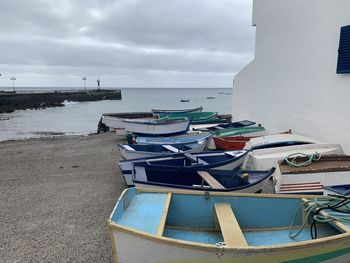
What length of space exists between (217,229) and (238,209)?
1.31 feet

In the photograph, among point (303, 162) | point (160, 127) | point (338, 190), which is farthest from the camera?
point (160, 127)

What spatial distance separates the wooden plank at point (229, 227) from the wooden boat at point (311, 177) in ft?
7.00

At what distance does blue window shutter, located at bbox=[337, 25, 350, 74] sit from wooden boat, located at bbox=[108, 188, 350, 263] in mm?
3994

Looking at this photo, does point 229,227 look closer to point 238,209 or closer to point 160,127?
point 238,209

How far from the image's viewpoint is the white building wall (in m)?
7.19

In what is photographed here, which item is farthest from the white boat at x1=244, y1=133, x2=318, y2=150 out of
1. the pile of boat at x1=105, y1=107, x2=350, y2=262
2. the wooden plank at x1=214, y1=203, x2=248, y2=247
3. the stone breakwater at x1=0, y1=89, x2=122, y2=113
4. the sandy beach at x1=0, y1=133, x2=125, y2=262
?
the stone breakwater at x1=0, y1=89, x2=122, y2=113

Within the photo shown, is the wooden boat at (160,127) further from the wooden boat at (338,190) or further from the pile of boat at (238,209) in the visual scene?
the wooden boat at (338,190)

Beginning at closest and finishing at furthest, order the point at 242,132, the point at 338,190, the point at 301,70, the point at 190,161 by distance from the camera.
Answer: the point at 338,190 → the point at 190,161 → the point at 301,70 → the point at 242,132

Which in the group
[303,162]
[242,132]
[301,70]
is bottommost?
[242,132]

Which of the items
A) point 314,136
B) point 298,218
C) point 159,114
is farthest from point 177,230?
point 159,114

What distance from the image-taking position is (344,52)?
685 centimetres

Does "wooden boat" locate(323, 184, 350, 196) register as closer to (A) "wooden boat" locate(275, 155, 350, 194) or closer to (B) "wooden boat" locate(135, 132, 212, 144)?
(A) "wooden boat" locate(275, 155, 350, 194)

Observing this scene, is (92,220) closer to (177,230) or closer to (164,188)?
(164,188)

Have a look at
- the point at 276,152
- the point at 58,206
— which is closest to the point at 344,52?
the point at 276,152
